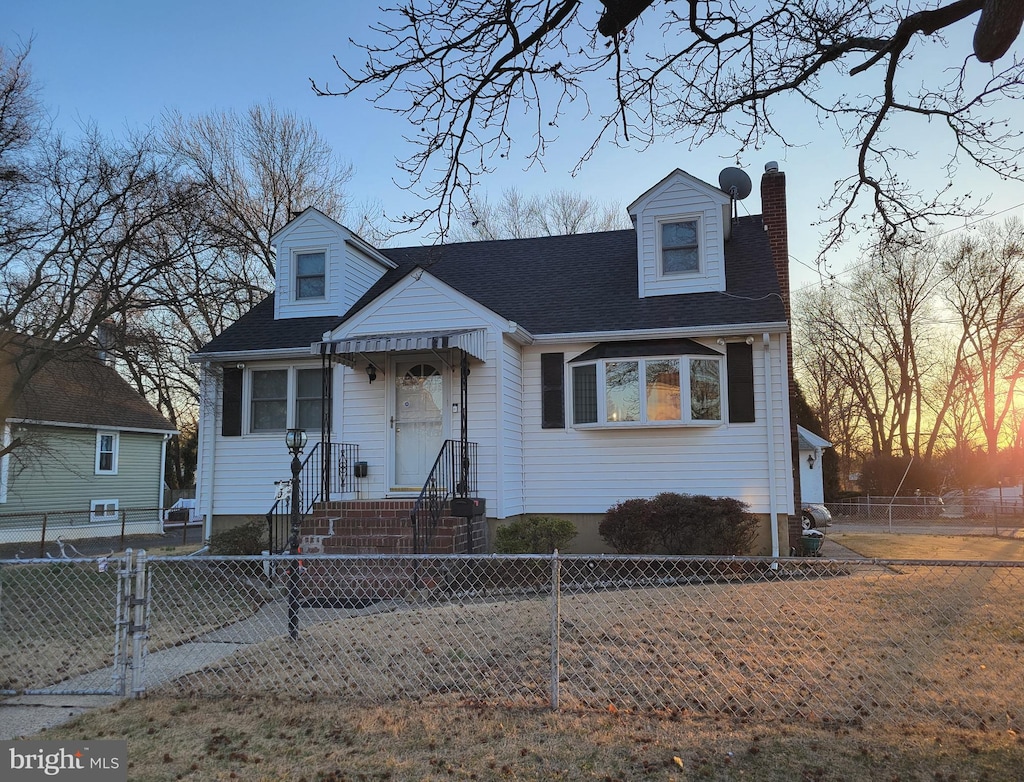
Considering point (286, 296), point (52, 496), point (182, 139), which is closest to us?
point (286, 296)

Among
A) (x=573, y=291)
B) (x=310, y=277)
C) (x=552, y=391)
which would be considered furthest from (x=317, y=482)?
(x=573, y=291)

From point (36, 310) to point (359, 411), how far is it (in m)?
5.24

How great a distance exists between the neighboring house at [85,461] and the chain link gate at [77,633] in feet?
30.9

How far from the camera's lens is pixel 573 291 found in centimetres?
1368

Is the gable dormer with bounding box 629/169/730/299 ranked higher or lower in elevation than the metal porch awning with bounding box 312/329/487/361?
higher

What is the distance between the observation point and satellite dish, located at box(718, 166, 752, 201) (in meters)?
15.4

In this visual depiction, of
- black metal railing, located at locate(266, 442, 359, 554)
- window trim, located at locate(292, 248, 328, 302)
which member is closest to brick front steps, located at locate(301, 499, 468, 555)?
black metal railing, located at locate(266, 442, 359, 554)

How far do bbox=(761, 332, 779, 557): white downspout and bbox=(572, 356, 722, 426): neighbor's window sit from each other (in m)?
0.72

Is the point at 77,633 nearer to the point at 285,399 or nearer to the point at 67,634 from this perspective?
the point at 67,634

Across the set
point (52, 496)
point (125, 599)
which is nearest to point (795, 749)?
point (125, 599)

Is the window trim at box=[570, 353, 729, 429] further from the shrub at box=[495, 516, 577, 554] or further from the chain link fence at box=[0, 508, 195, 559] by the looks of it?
the chain link fence at box=[0, 508, 195, 559]

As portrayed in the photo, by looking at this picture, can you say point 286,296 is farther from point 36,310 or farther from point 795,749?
point 795,749

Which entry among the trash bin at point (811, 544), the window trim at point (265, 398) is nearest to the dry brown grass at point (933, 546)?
the trash bin at point (811, 544)

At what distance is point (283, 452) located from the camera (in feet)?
43.8
